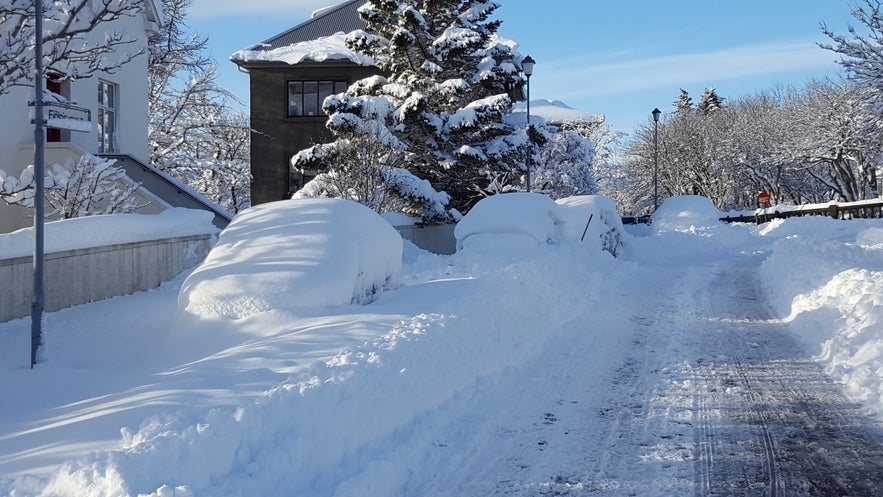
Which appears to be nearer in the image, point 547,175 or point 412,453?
point 412,453

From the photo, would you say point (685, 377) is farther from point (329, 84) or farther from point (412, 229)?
point (329, 84)

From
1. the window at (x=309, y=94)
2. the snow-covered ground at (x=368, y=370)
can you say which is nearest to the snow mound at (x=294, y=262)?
the snow-covered ground at (x=368, y=370)

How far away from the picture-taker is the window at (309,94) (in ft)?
95.4

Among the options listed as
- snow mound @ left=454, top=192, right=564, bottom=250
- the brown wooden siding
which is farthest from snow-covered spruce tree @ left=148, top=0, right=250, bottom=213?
snow mound @ left=454, top=192, right=564, bottom=250

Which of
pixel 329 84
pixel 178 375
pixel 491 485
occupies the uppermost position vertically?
pixel 329 84

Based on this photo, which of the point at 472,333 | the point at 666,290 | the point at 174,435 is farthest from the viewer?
the point at 666,290

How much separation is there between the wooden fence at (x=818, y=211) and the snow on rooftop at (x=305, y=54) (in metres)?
17.4

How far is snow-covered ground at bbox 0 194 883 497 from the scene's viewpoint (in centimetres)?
449

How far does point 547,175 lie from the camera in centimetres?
3656

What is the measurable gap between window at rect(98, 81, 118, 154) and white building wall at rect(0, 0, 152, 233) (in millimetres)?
150

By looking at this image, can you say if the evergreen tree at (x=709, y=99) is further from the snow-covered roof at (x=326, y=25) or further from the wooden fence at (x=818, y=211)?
the snow-covered roof at (x=326, y=25)

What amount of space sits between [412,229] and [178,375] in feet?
49.2

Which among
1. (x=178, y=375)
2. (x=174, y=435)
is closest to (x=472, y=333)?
(x=178, y=375)

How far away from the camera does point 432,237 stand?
73.0 ft
